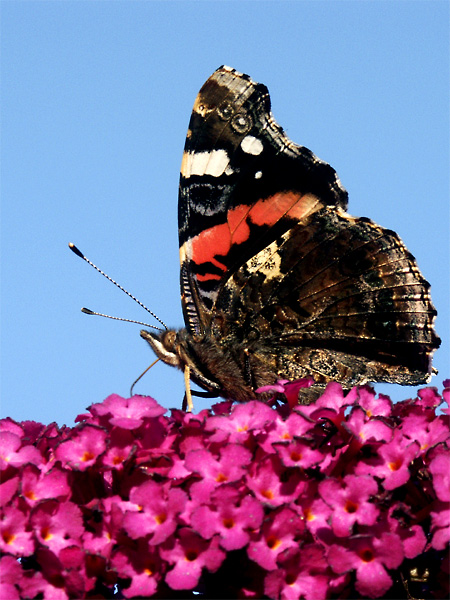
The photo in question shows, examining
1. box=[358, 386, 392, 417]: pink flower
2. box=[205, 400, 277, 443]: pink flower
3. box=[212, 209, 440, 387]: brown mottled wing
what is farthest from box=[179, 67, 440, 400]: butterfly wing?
box=[205, 400, 277, 443]: pink flower

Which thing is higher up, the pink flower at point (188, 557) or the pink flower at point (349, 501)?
the pink flower at point (349, 501)

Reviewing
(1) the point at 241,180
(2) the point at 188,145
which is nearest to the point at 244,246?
(1) the point at 241,180

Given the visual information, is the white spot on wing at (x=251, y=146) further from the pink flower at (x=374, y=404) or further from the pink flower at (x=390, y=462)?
the pink flower at (x=390, y=462)

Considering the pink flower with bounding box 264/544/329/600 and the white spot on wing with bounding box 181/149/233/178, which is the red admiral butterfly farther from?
the pink flower with bounding box 264/544/329/600

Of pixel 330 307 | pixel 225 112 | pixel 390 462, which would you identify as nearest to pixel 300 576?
pixel 390 462

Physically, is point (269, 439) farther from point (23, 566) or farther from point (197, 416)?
point (23, 566)

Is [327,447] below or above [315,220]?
below

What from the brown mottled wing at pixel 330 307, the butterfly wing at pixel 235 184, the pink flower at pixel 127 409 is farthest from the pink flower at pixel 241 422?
the butterfly wing at pixel 235 184
